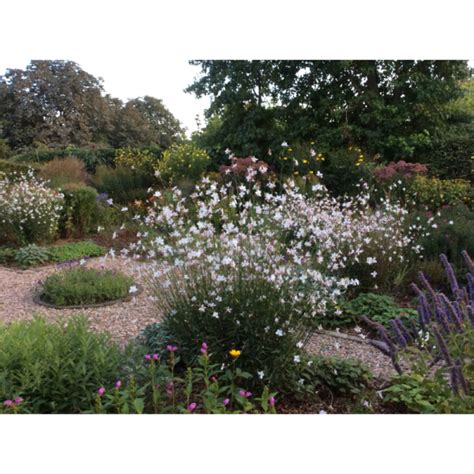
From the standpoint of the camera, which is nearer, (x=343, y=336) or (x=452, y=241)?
(x=343, y=336)

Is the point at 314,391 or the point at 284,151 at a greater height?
the point at 284,151

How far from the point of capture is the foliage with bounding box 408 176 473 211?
27.6 ft

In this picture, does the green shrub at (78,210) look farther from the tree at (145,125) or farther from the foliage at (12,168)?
the tree at (145,125)

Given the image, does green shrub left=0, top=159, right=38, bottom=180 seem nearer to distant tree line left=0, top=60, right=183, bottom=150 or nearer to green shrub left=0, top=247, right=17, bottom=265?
distant tree line left=0, top=60, right=183, bottom=150

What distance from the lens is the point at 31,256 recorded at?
21.8 ft

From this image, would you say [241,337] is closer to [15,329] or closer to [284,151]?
[15,329]

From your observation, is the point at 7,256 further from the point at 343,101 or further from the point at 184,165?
the point at 343,101

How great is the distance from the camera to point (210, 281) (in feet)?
10.3

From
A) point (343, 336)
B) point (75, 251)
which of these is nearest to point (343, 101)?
point (75, 251)

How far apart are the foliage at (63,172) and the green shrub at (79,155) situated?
0.52 metres

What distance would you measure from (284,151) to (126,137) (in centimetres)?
450

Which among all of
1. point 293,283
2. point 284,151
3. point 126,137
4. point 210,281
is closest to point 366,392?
point 293,283

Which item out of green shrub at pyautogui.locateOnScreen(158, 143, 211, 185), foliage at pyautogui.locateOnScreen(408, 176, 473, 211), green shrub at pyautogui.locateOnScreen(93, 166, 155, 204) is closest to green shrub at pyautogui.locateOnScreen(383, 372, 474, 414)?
foliage at pyautogui.locateOnScreen(408, 176, 473, 211)

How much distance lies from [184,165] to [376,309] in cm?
693
